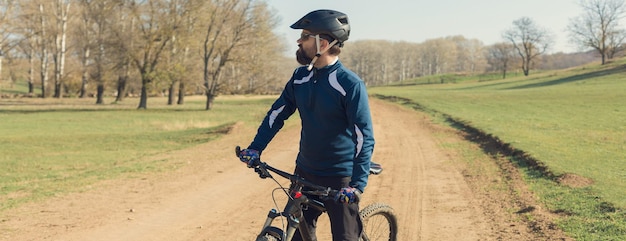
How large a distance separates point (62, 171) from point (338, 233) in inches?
466

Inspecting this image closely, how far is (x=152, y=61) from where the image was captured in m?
45.4

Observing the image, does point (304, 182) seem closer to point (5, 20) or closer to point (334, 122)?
point (334, 122)

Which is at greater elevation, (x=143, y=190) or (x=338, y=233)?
(x=338, y=233)

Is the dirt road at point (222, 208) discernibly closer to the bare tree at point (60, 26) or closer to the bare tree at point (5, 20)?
the bare tree at point (5, 20)

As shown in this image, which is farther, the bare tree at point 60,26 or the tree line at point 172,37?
the bare tree at point 60,26

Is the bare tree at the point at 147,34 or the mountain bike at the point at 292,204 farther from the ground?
the bare tree at the point at 147,34

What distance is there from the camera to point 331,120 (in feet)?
11.5

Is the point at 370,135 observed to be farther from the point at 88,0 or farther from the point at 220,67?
the point at 88,0

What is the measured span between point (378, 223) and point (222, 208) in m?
4.17

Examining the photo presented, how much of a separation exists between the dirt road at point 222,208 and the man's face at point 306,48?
375 cm

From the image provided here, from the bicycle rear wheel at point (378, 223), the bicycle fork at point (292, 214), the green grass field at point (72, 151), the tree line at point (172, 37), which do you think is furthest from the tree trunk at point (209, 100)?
the bicycle fork at point (292, 214)

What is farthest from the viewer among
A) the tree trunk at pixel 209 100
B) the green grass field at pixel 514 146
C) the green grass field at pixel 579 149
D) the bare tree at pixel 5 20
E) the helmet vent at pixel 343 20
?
the tree trunk at pixel 209 100

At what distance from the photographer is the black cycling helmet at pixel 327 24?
336 cm

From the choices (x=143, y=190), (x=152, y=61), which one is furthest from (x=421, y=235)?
(x=152, y=61)
